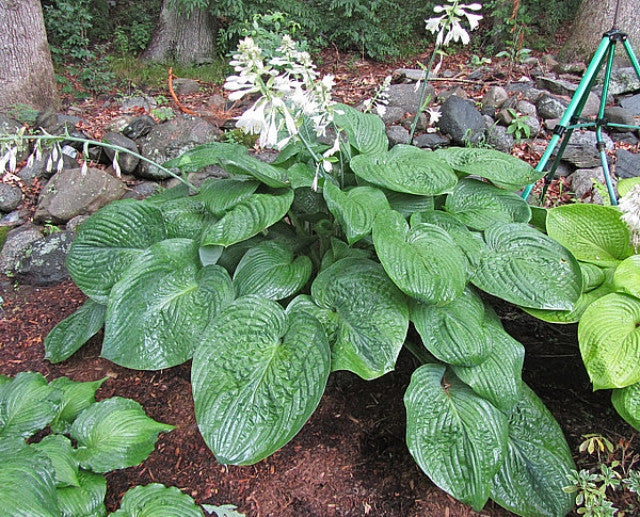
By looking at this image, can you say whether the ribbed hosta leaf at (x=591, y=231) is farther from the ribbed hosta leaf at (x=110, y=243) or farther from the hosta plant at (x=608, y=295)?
the ribbed hosta leaf at (x=110, y=243)

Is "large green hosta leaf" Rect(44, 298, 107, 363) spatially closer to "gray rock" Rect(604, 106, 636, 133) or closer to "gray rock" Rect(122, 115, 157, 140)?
"gray rock" Rect(122, 115, 157, 140)

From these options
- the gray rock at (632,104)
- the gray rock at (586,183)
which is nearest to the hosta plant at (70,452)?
the gray rock at (586,183)

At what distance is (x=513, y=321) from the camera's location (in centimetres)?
212

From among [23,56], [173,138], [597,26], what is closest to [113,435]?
[173,138]

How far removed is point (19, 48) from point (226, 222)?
3380 mm

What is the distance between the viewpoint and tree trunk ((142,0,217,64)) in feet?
17.3

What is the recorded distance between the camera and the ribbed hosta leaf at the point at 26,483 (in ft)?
3.67

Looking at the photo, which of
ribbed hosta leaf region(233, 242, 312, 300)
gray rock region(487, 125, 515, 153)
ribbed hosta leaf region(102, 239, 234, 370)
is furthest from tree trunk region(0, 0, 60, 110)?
gray rock region(487, 125, 515, 153)

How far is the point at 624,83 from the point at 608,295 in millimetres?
3477

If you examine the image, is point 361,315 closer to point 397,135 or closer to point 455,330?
point 455,330

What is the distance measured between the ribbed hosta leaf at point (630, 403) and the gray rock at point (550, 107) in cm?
300

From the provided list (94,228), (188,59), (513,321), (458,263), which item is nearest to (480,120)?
(513,321)

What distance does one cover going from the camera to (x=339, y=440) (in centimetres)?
173

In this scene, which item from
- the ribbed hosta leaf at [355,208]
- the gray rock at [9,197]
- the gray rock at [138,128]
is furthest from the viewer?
the gray rock at [138,128]
